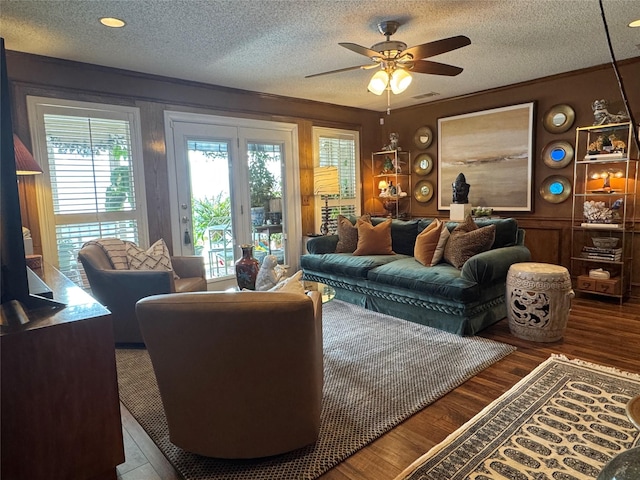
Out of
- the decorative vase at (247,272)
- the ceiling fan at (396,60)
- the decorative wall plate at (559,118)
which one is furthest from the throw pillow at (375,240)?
the decorative wall plate at (559,118)

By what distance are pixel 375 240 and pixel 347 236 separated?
41 centimetres

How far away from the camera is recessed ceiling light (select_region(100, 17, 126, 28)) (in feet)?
9.41

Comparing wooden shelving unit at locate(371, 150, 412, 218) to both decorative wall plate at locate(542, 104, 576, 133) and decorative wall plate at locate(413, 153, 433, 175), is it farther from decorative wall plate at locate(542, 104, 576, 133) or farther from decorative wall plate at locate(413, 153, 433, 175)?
decorative wall plate at locate(542, 104, 576, 133)

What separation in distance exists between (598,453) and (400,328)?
1.79 meters

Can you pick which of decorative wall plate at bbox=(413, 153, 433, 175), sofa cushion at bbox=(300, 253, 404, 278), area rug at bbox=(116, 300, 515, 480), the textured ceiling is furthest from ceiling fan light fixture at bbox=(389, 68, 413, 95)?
decorative wall plate at bbox=(413, 153, 433, 175)

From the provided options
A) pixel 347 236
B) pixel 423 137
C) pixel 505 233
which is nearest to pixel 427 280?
pixel 505 233

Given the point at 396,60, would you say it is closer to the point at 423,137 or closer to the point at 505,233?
the point at 505,233

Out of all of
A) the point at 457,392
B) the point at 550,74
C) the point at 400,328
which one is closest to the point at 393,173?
the point at 550,74

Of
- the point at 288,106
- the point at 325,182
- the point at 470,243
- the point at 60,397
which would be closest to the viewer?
the point at 60,397

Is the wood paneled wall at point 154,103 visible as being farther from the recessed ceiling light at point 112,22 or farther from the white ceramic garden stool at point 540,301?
the white ceramic garden stool at point 540,301

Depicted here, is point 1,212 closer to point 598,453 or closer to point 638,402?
point 638,402

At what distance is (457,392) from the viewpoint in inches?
96.8

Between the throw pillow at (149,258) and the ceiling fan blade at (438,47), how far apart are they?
2.63m

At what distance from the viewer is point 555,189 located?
4.88m
